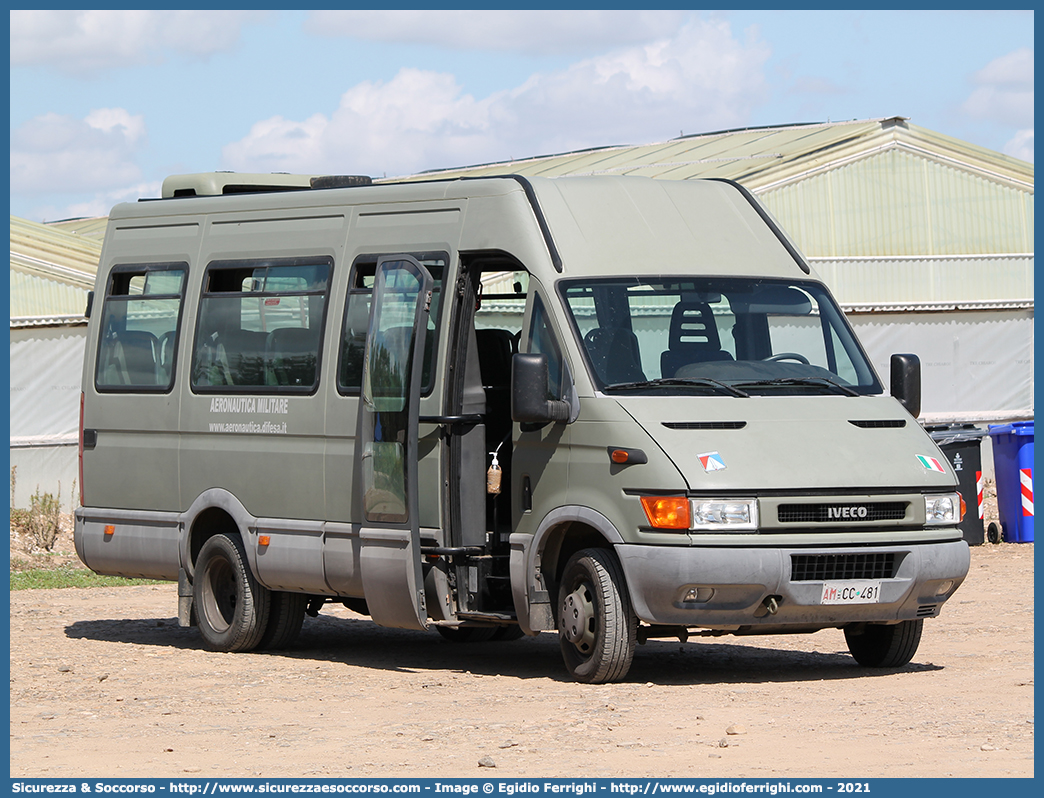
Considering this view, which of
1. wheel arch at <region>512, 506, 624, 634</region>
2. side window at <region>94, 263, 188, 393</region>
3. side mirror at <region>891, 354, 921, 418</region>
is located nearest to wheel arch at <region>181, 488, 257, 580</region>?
side window at <region>94, 263, 188, 393</region>

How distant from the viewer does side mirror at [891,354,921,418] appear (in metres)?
11.3

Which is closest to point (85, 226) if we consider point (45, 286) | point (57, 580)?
point (45, 286)

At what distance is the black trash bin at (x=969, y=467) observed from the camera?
19750 millimetres

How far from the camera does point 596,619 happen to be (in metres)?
10.3

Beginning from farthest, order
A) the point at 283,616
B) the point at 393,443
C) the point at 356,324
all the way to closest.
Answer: the point at 283,616
the point at 356,324
the point at 393,443

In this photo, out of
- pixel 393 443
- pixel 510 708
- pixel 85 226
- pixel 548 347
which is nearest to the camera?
pixel 510 708

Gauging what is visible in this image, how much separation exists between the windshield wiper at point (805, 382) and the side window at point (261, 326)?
3.16 m

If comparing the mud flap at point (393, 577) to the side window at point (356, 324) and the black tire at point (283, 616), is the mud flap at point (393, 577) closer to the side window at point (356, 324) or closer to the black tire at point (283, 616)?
the side window at point (356, 324)

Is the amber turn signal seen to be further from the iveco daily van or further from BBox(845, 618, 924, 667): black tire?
BBox(845, 618, 924, 667): black tire

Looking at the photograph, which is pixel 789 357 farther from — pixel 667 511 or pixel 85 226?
pixel 85 226

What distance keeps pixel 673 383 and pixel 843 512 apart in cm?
123

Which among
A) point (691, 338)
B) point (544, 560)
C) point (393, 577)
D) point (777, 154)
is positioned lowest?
point (393, 577)

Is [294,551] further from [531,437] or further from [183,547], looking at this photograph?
[531,437]

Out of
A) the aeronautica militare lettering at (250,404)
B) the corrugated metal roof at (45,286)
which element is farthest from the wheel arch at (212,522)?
the corrugated metal roof at (45,286)
